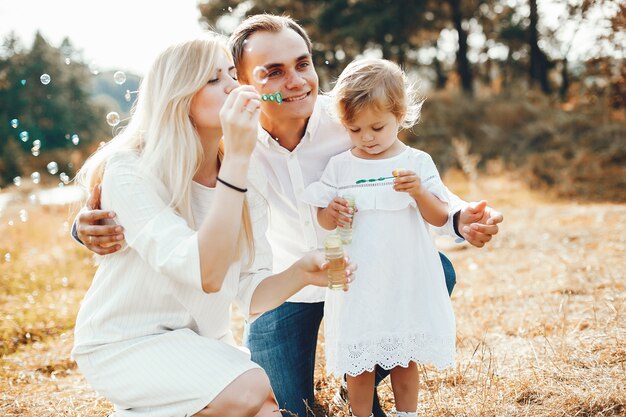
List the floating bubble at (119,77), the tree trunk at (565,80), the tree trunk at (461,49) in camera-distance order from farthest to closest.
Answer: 1. the tree trunk at (461,49)
2. the tree trunk at (565,80)
3. the floating bubble at (119,77)

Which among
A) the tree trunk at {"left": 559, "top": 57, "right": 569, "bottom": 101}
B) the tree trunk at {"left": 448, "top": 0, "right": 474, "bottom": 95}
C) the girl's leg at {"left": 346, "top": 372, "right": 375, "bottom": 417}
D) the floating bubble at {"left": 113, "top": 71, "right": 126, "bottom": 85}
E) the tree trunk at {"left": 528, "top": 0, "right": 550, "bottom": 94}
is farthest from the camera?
the tree trunk at {"left": 448, "top": 0, "right": 474, "bottom": 95}

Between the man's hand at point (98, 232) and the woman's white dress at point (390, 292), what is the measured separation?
0.92 meters

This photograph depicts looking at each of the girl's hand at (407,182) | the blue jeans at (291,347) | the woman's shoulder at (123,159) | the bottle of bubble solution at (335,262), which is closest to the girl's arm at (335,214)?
the girl's hand at (407,182)

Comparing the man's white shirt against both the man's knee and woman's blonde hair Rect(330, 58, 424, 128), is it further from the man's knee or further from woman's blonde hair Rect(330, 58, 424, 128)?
the man's knee

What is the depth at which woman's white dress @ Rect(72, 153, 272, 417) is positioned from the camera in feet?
A: 6.98

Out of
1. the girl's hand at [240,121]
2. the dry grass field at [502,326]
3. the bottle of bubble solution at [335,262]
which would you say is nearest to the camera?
the girl's hand at [240,121]

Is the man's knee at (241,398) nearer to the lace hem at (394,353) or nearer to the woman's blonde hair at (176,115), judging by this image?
the lace hem at (394,353)

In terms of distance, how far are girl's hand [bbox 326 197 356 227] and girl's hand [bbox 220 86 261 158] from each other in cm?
62

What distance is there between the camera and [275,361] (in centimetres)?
318

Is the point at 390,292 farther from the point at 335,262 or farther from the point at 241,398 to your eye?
the point at 241,398

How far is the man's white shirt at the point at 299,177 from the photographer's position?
307 cm

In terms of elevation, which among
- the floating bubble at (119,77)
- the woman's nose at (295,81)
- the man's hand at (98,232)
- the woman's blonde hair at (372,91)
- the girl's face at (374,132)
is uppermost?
the floating bubble at (119,77)

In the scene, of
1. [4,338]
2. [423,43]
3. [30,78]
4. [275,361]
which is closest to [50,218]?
[4,338]

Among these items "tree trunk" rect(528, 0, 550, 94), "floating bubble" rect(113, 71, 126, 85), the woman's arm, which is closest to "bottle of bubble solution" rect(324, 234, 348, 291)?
the woman's arm
